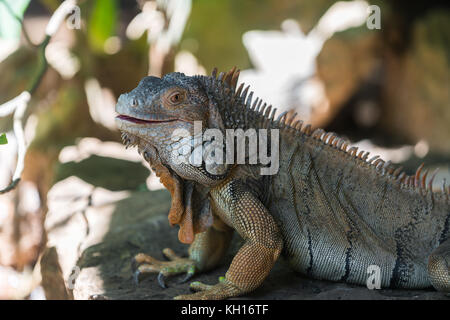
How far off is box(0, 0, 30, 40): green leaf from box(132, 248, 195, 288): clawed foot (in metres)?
2.26

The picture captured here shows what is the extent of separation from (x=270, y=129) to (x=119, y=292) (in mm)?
1585

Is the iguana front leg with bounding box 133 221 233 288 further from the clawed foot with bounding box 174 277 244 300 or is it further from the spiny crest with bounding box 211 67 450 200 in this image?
the spiny crest with bounding box 211 67 450 200

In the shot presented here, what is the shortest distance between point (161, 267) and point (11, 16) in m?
2.50

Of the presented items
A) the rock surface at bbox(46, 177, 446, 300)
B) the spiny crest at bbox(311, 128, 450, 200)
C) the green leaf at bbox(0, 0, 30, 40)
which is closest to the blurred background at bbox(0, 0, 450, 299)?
the rock surface at bbox(46, 177, 446, 300)

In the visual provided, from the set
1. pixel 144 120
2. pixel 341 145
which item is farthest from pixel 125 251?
pixel 341 145

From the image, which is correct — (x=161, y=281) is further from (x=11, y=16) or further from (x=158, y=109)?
(x=11, y=16)

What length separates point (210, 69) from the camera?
8.19 meters

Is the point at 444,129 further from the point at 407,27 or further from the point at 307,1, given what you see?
the point at 307,1

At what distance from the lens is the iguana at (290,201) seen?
3170 mm

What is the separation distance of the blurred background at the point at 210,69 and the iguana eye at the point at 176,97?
10.4 feet

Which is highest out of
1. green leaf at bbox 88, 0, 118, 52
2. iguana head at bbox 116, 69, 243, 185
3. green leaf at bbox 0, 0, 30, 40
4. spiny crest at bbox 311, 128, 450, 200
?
green leaf at bbox 88, 0, 118, 52

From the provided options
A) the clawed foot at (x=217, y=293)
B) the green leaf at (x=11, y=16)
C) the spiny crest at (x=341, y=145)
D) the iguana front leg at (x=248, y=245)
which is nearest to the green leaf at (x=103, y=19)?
the green leaf at (x=11, y=16)

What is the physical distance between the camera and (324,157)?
357 cm

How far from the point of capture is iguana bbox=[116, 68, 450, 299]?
3.17 metres
